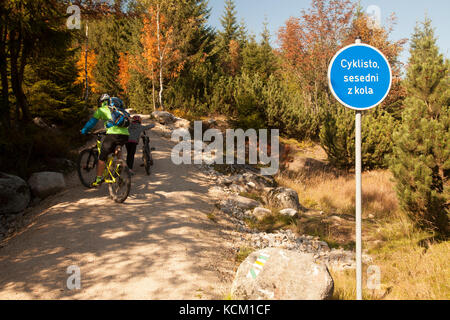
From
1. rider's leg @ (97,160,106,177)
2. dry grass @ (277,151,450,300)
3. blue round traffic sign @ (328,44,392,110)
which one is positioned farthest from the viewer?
rider's leg @ (97,160,106,177)

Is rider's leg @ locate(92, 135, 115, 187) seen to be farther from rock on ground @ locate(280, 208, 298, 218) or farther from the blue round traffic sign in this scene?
the blue round traffic sign

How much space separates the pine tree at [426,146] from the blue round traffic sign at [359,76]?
381cm

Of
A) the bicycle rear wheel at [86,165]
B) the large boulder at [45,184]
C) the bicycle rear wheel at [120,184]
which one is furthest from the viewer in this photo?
the large boulder at [45,184]

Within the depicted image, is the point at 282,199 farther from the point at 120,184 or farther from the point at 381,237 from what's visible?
the point at 120,184

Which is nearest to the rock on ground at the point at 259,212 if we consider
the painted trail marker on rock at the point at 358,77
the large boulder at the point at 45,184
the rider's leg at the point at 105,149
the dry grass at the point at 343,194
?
the dry grass at the point at 343,194

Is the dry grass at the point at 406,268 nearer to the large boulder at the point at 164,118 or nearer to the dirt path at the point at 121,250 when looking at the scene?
the dirt path at the point at 121,250

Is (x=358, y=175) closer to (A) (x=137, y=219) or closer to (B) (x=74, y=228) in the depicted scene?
(A) (x=137, y=219)

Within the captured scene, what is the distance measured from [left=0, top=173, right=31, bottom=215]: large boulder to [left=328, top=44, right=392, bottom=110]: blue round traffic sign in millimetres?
7349

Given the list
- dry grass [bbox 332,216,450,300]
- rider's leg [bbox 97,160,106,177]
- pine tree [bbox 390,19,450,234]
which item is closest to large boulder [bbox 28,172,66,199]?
rider's leg [bbox 97,160,106,177]

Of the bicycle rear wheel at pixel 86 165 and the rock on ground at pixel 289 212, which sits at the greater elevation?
the bicycle rear wheel at pixel 86 165

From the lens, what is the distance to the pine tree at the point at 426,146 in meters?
6.16

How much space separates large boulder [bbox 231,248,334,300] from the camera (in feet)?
10.4
